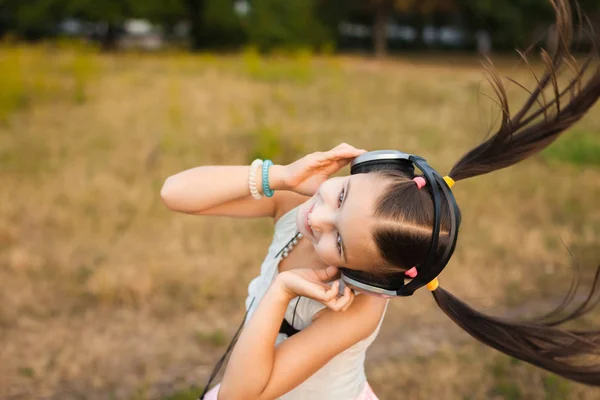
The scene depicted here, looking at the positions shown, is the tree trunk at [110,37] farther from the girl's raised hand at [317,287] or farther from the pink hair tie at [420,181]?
the pink hair tie at [420,181]

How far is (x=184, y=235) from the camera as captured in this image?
478 cm

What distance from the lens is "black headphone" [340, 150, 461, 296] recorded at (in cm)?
131

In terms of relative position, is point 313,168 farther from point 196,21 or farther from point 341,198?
point 196,21

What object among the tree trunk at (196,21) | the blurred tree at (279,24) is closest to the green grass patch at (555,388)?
the blurred tree at (279,24)

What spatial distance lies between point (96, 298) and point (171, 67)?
7.90 metres

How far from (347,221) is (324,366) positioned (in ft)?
1.58

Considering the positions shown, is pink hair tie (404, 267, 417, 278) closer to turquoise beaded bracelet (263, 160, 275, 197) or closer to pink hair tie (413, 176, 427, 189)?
pink hair tie (413, 176, 427, 189)

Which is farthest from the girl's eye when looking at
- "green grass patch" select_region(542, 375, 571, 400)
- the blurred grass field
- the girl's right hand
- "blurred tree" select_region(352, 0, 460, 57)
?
"blurred tree" select_region(352, 0, 460, 57)

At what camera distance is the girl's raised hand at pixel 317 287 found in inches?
Result: 54.3

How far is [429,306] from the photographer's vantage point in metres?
4.05

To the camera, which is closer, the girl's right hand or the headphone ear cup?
the headphone ear cup

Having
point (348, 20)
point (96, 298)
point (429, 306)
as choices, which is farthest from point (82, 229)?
point (348, 20)

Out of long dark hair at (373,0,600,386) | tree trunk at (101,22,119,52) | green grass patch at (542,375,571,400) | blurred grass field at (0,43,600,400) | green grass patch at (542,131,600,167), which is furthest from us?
tree trunk at (101,22,119,52)

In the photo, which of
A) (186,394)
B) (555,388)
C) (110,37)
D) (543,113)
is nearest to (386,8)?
(110,37)
